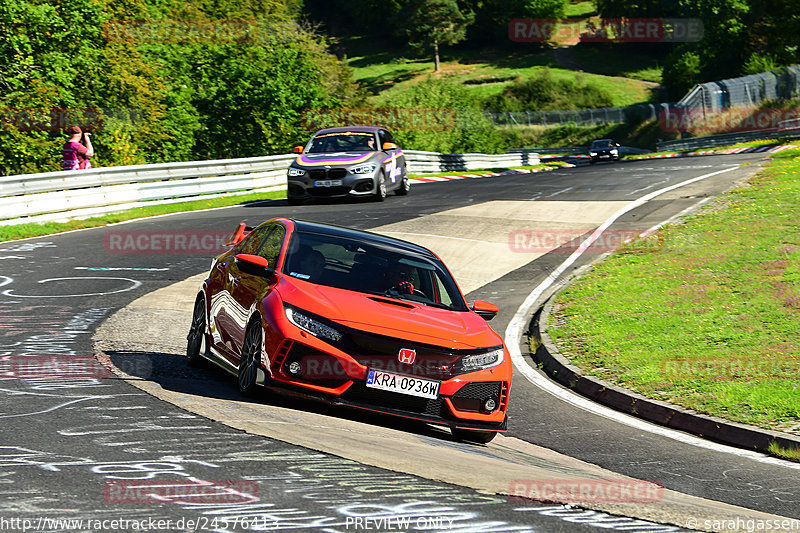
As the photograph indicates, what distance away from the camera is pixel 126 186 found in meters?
24.1

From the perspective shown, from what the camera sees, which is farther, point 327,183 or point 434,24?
point 434,24

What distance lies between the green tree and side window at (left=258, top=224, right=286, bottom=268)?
121158mm

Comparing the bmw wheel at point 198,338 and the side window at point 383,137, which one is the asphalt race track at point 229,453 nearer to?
the bmw wheel at point 198,338

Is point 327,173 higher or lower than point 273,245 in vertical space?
higher

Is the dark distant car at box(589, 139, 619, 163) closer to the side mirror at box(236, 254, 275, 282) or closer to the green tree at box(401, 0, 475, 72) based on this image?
the side mirror at box(236, 254, 275, 282)

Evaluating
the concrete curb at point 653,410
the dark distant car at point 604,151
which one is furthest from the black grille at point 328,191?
the dark distant car at point 604,151

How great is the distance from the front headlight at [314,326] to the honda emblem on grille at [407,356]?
19.4 inches

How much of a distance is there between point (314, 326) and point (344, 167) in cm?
1714

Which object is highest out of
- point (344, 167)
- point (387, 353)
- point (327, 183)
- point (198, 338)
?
point (344, 167)

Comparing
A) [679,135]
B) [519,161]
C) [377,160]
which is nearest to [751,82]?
[679,135]

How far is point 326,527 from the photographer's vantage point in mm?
4672

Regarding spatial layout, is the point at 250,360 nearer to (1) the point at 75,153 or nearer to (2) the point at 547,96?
(1) the point at 75,153

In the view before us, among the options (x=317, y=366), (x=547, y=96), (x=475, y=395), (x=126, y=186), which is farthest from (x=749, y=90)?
(x=317, y=366)

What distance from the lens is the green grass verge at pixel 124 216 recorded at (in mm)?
19312
